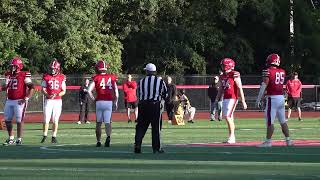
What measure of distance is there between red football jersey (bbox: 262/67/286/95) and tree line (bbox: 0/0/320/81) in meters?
30.8

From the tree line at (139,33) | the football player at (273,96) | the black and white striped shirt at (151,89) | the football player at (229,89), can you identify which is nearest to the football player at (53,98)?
the football player at (229,89)

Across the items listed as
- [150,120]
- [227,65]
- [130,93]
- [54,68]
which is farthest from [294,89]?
[150,120]

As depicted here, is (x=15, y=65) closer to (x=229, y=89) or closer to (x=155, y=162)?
(x=229, y=89)

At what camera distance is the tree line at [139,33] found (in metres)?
51.6

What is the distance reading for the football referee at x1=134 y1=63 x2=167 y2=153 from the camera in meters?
18.5

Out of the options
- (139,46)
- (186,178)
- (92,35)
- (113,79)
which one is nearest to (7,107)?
(113,79)

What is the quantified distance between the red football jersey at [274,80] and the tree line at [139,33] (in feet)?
101

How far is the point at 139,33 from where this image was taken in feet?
193

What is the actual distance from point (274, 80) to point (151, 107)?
142 inches

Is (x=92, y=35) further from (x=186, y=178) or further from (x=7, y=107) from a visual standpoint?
(x=186, y=178)

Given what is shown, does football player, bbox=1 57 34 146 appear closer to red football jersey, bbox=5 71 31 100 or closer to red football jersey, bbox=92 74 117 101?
red football jersey, bbox=5 71 31 100

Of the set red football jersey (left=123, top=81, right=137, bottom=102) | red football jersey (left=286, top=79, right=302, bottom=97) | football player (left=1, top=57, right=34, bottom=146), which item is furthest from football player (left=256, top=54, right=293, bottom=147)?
red football jersey (left=123, top=81, right=137, bottom=102)

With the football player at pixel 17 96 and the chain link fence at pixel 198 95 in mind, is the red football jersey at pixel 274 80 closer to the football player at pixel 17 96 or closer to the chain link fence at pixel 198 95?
the football player at pixel 17 96

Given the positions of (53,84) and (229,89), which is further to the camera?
(53,84)
